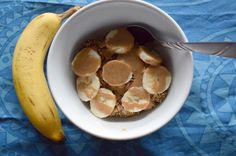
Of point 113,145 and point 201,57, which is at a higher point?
point 201,57

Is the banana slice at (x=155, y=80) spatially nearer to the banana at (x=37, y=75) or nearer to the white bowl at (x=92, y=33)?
the white bowl at (x=92, y=33)

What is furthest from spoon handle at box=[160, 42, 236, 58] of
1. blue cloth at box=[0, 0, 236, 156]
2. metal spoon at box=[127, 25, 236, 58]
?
blue cloth at box=[0, 0, 236, 156]

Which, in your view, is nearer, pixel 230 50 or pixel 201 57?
pixel 230 50

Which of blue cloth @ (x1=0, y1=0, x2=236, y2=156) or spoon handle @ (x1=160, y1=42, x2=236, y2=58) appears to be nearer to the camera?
spoon handle @ (x1=160, y1=42, x2=236, y2=58)

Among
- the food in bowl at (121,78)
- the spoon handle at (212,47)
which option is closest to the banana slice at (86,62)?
the food in bowl at (121,78)

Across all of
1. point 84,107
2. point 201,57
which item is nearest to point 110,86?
point 84,107

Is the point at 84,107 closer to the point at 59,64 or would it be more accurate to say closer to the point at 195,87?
the point at 59,64

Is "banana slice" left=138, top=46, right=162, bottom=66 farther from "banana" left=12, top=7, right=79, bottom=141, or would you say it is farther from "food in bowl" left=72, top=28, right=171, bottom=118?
"banana" left=12, top=7, right=79, bottom=141

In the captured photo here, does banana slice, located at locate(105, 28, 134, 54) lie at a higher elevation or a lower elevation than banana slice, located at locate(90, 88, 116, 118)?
higher
